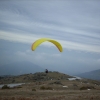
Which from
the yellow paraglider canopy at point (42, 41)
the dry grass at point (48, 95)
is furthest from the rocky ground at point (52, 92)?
the yellow paraglider canopy at point (42, 41)

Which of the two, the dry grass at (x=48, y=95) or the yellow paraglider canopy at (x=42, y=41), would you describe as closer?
the dry grass at (x=48, y=95)

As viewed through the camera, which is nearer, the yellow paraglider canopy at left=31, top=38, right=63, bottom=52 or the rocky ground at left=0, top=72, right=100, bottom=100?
the rocky ground at left=0, top=72, right=100, bottom=100

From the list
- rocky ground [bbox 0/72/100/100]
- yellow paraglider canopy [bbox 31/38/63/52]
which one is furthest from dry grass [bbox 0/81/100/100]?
yellow paraglider canopy [bbox 31/38/63/52]

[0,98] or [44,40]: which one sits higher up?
[44,40]

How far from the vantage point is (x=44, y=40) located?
33.2m

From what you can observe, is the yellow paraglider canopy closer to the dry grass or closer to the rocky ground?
the rocky ground

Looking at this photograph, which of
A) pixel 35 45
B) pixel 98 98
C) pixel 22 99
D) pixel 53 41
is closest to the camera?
pixel 22 99

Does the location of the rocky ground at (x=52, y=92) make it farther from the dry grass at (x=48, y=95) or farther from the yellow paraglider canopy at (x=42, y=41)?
the yellow paraglider canopy at (x=42, y=41)

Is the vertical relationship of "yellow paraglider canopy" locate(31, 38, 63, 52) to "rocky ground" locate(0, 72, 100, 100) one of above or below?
above

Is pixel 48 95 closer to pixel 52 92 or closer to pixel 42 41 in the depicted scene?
pixel 52 92

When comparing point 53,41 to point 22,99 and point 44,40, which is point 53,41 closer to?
point 44,40

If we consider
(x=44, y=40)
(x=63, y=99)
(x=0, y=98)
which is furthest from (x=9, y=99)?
(x=44, y=40)

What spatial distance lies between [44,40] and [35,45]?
2.20 metres

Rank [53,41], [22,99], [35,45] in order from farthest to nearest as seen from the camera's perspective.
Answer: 1. [53,41]
2. [35,45]
3. [22,99]
